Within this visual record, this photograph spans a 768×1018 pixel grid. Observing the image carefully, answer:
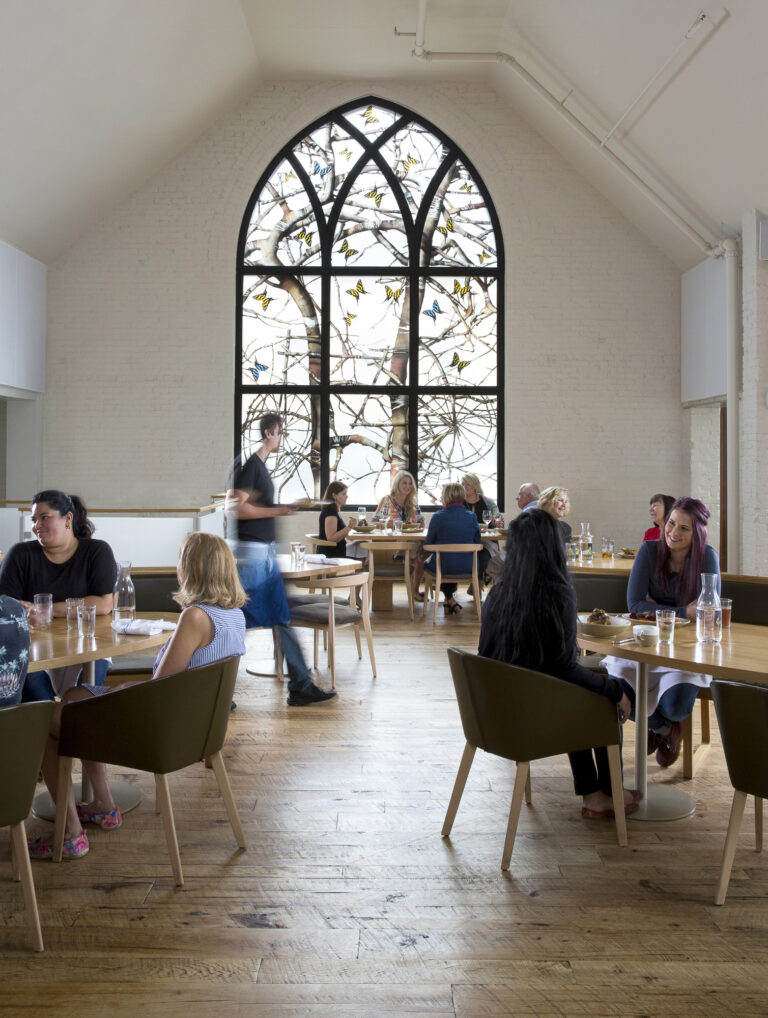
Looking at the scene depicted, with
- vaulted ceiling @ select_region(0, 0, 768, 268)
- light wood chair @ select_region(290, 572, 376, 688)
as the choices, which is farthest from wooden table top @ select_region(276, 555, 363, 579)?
vaulted ceiling @ select_region(0, 0, 768, 268)

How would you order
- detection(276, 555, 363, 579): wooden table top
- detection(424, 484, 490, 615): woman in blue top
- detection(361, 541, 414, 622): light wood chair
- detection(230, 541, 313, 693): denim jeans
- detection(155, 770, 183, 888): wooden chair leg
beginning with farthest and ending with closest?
1. detection(361, 541, 414, 622): light wood chair
2. detection(424, 484, 490, 615): woman in blue top
3. detection(276, 555, 363, 579): wooden table top
4. detection(230, 541, 313, 693): denim jeans
5. detection(155, 770, 183, 888): wooden chair leg

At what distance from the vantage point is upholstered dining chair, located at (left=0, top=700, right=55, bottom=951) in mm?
2393

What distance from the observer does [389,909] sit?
2.69m

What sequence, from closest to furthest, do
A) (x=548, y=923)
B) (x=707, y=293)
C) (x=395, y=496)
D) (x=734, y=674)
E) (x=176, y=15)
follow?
(x=548, y=923) < (x=734, y=674) < (x=176, y=15) < (x=395, y=496) < (x=707, y=293)

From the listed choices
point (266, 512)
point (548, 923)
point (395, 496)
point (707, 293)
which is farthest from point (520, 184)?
point (548, 923)

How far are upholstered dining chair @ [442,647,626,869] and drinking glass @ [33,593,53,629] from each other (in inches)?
60.6

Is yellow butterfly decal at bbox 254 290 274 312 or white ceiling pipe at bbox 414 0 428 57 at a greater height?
white ceiling pipe at bbox 414 0 428 57

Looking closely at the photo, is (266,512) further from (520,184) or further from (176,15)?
(520,184)

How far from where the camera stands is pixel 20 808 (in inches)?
96.7

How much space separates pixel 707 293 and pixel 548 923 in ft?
25.5

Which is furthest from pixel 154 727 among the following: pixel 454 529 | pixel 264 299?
pixel 264 299

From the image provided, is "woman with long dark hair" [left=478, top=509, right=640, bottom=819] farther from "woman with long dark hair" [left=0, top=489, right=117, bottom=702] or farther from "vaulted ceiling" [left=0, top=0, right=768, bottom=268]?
"vaulted ceiling" [left=0, top=0, right=768, bottom=268]

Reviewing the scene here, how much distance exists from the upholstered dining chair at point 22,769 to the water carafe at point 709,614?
220 centimetres

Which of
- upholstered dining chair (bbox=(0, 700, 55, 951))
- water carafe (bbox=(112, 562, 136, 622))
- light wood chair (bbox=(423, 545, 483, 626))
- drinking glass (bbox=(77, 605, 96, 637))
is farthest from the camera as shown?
light wood chair (bbox=(423, 545, 483, 626))
